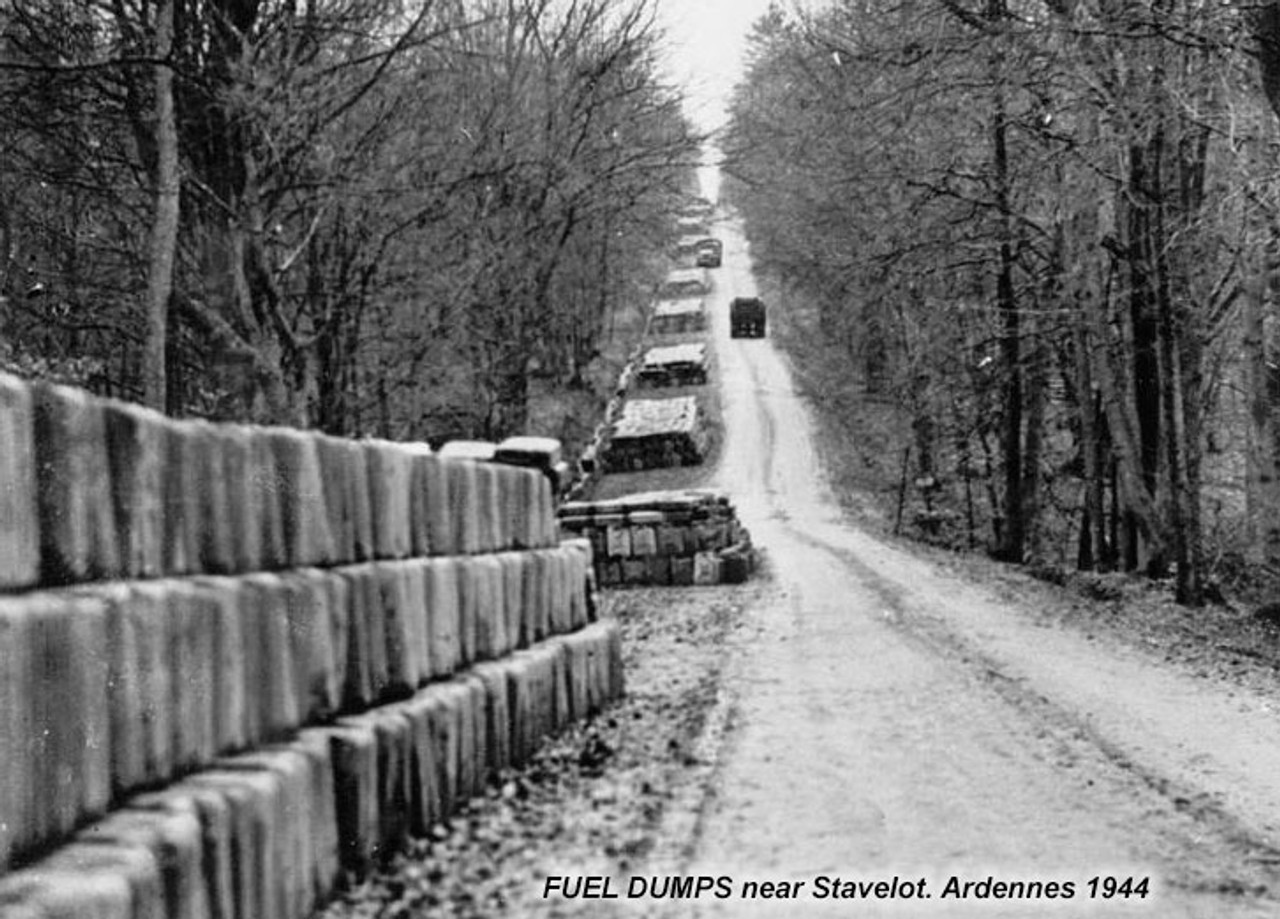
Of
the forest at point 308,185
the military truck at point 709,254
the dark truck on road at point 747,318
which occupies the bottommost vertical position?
the forest at point 308,185

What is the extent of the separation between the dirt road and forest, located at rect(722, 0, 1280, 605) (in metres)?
5.70

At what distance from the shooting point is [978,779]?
690cm

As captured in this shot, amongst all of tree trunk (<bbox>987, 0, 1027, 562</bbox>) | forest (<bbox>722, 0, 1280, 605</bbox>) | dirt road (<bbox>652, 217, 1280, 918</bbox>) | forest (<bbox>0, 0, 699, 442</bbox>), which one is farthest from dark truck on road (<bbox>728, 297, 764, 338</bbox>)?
dirt road (<bbox>652, 217, 1280, 918</bbox>)

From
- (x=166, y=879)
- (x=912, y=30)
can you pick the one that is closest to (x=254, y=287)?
(x=912, y=30)

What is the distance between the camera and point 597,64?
80.4 feet

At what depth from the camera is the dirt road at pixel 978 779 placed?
5.12 metres

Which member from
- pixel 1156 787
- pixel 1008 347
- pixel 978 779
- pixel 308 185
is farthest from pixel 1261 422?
pixel 978 779

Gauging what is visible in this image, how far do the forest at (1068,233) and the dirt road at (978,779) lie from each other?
570 centimetres

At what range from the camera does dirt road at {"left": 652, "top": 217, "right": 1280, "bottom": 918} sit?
5117 mm

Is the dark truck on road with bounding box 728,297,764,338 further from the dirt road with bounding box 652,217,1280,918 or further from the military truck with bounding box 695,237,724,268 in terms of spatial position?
the dirt road with bounding box 652,217,1280,918

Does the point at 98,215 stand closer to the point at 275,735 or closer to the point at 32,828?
the point at 275,735

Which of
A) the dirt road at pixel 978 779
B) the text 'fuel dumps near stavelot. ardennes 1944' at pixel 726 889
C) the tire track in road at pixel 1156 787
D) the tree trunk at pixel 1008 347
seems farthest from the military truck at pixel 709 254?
the text 'fuel dumps near stavelot. ardennes 1944' at pixel 726 889

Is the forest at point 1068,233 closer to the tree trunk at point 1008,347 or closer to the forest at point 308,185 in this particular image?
the tree trunk at point 1008,347

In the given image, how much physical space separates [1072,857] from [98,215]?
53.8 ft
